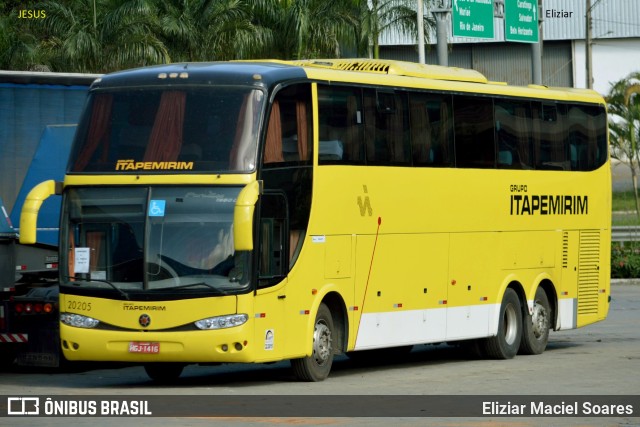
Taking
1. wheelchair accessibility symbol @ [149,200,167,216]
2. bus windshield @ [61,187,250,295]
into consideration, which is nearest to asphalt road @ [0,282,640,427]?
bus windshield @ [61,187,250,295]

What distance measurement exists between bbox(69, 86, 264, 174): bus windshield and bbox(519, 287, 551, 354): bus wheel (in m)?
7.32

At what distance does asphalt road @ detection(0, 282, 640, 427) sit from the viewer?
42.1ft

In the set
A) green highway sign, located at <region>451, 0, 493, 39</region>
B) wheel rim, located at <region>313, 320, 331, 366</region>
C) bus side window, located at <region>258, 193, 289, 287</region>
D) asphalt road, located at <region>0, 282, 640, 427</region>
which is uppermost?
green highway sign, located at <region>451, 0, 493, 39</region>

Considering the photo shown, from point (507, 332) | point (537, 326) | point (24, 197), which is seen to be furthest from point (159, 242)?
point (537, 326)

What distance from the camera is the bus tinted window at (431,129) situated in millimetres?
18906

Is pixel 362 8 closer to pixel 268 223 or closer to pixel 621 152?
pixel 621 152

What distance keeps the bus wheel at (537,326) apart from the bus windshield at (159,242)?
716cm

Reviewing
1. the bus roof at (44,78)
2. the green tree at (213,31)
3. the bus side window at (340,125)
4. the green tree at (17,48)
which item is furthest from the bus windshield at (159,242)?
the green tree at (17,48)

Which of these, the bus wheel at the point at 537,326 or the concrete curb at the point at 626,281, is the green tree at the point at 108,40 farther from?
the bus wheel at the point at 537,326

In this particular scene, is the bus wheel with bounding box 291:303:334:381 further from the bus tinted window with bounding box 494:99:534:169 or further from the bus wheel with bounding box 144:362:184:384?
the bus tinted window with bounding box 494:99:534:169

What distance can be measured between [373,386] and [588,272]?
7705mm

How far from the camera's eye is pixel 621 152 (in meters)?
50.2

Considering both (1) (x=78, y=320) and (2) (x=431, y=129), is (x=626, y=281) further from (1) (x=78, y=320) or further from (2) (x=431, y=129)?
(1) (x=78, y=320)

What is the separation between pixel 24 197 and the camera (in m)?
19.8
